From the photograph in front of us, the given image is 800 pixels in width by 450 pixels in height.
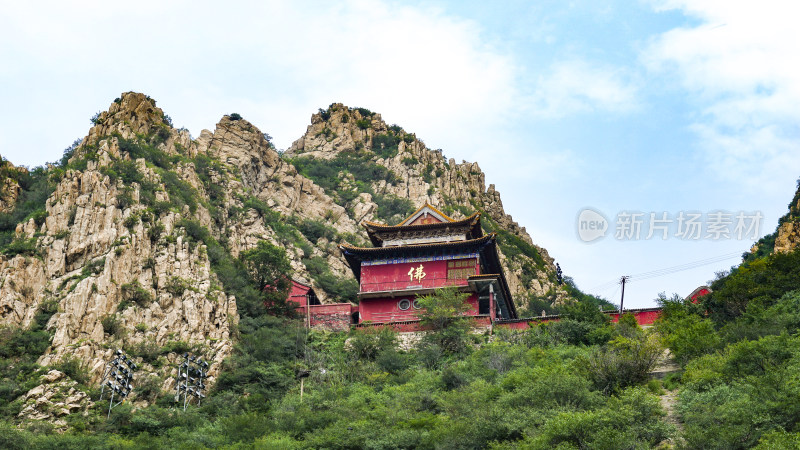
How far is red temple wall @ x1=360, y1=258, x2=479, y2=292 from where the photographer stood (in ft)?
157

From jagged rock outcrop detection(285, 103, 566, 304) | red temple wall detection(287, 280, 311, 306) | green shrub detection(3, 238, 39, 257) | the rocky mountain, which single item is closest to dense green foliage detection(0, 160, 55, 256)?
green shrub detection(3, 238, 39, 257)

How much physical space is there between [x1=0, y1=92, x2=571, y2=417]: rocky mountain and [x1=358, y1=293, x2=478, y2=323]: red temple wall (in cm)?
768

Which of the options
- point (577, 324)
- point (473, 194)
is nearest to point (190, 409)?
point (577, 324)

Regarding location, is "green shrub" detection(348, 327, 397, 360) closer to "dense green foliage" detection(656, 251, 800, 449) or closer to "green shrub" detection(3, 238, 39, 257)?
"dense green foliage" detection(656, 251, 800, 449)

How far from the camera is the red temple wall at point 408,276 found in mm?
47844

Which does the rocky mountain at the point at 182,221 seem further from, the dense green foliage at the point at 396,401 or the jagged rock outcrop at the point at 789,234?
the jagged rock outcrop at the point at 789,234

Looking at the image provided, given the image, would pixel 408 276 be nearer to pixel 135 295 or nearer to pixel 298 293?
pixel 298 293

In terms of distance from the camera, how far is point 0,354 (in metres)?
37.3

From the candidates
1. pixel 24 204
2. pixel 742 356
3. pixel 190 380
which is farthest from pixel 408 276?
pixel 24 204

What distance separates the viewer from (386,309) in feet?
157

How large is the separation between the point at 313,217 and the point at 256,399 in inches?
1516

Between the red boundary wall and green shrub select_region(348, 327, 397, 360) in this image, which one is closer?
green shrub select_region(348, 327, 397, 360)

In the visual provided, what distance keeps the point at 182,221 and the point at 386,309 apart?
13.7 meters

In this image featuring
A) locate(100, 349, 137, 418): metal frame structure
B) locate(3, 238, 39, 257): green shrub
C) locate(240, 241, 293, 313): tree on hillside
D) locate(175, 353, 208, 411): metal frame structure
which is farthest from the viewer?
locate(240, 241, 293, 313): tree on hillside
